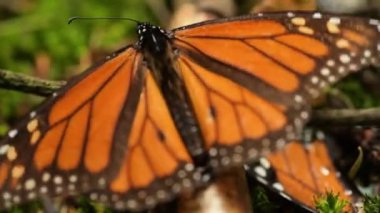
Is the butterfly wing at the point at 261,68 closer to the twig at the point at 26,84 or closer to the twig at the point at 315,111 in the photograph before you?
the twig at the point at 315,111

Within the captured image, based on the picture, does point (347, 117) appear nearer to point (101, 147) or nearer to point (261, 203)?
point (261, 203)

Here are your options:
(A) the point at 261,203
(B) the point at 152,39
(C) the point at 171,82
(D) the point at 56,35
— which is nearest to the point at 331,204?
(A) the point at 261,203

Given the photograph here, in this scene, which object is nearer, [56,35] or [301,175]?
[301,175]

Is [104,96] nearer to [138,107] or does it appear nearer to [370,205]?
[138,107]

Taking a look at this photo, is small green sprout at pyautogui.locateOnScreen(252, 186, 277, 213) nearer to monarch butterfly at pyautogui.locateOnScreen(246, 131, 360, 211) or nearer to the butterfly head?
monarch butterfly at pyautogui.locateOnScreen(246, 131, 360, 211)

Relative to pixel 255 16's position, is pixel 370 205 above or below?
below

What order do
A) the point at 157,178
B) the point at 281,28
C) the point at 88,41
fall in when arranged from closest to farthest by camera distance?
1. the point at 157,178
2. the point at 281,28
3. the point at 88,41

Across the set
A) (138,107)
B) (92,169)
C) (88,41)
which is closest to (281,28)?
(138,107)
